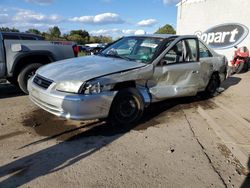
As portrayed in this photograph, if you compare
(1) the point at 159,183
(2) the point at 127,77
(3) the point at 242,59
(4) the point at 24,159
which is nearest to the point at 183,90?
(2) the point at 127,77

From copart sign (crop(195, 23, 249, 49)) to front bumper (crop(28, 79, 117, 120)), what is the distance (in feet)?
38.8

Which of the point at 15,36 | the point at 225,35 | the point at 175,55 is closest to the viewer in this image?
the point at 175,55

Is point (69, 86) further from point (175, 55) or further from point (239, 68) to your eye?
A: point (239, 68)

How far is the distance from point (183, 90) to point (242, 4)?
1049cm

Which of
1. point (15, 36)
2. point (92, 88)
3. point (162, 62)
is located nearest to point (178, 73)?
point (162, 62)

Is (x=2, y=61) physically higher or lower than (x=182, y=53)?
lower

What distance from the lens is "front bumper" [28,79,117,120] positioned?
167 inches

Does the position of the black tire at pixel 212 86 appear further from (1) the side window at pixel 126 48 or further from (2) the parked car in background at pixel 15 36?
(2) the parked car in background at pixel 15 36

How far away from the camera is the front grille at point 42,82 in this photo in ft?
15.3

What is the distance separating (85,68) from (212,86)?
156 inches

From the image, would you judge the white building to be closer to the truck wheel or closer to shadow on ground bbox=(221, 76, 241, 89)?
shadow on ground bbox=(221, 76, 241, 89)

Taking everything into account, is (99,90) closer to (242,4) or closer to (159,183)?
(159,183)

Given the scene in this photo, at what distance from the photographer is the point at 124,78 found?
4773 millimetres

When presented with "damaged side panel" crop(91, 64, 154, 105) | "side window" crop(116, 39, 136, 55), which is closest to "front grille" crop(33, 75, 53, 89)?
"damaged side panel" crop(91, 64, 154, 105)
